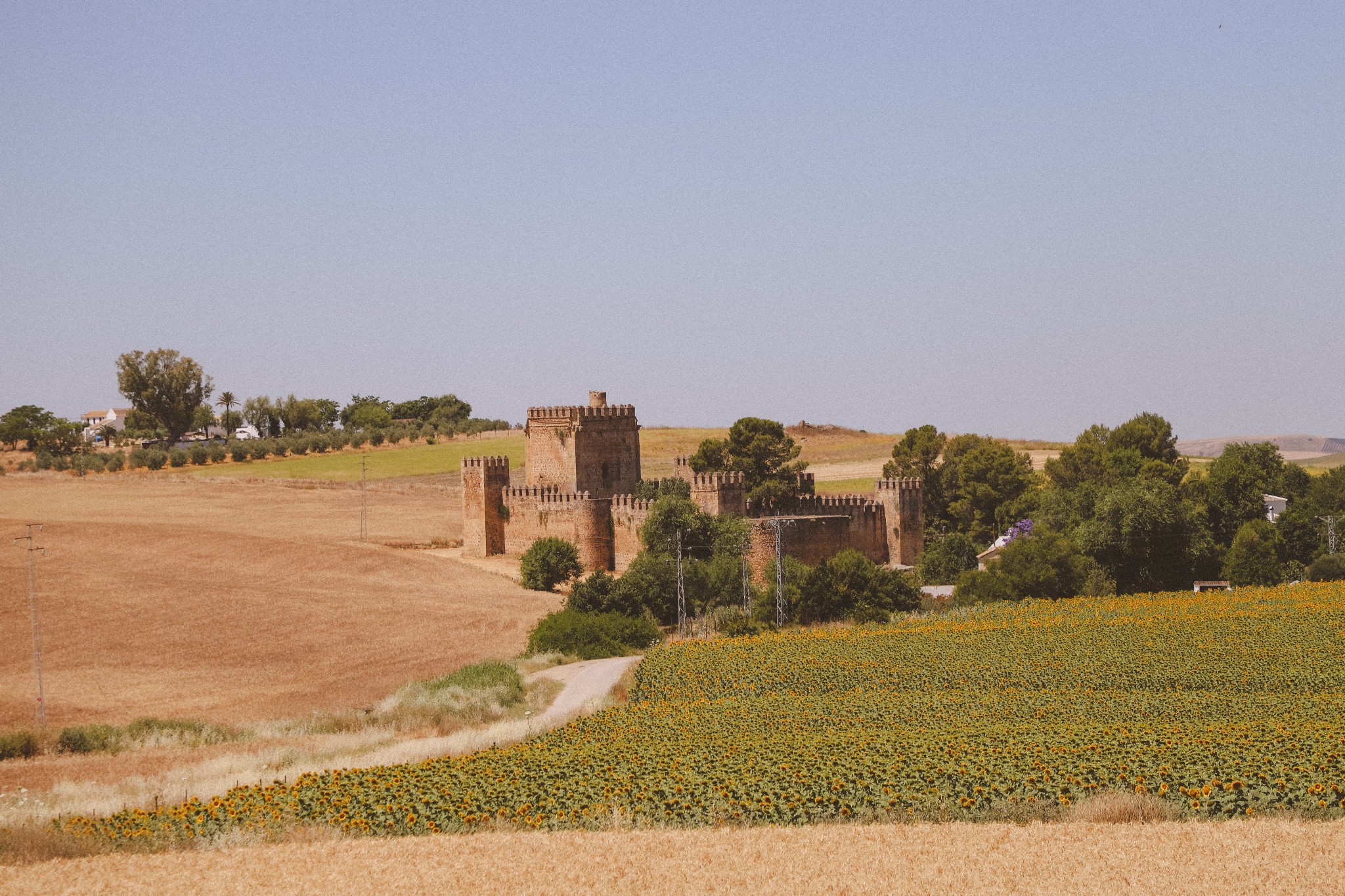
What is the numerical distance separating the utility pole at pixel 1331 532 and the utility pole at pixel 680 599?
941 inches

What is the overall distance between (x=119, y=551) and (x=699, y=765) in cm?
3478

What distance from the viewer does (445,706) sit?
27.5m

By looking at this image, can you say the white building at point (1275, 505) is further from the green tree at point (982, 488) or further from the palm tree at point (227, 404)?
the palm tree at point (227, 404)

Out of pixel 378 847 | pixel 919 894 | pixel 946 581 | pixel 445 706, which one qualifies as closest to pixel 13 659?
pixel 445 706

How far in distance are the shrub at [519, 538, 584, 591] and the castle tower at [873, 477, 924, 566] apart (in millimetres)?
12277

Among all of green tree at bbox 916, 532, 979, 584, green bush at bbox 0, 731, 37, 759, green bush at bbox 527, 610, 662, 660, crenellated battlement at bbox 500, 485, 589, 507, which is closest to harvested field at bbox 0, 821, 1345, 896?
green bush at bbox 0, 731, 37, 759

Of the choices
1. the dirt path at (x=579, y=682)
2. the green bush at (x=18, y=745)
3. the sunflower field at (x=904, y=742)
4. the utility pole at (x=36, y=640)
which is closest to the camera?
the sunflower field at (x=904, y=742)

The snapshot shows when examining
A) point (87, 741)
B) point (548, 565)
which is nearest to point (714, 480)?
point (548, 565)

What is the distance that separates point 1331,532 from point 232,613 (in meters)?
38.2

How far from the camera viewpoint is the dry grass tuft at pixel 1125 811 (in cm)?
1470

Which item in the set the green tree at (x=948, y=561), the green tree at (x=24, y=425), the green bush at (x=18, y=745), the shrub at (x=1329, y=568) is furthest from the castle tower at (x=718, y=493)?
the green tree at (x=24, y=425)

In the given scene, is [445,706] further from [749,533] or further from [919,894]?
[749,533]

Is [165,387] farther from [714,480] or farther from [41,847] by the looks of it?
[41,847]

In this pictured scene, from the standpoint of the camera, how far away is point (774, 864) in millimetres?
12836
